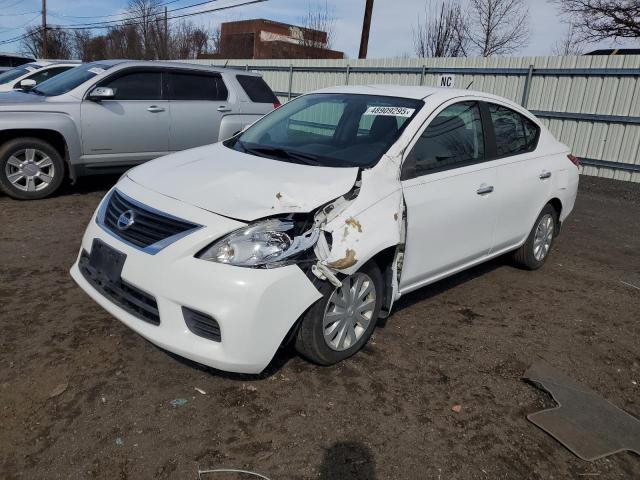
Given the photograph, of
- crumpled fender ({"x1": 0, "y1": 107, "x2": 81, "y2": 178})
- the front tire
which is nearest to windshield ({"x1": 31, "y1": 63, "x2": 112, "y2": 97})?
crumpled fender ({"x1": 0, "y1": 107, "x2": 81, "y2": 178})

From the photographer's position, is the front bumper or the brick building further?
the brick building

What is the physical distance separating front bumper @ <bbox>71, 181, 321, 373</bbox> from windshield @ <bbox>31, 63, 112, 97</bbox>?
5075 mm

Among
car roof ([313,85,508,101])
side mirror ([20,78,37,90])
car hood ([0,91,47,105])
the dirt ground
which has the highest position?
car roof ([313,85,508,101])

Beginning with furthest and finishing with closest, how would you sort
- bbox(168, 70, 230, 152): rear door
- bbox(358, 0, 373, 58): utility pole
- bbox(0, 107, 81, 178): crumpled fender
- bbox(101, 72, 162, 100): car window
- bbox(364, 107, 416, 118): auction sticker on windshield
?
bbox(358, 0, 373, 58): utility pole → bbox(168, 70, 230, 152): rear door → bbox(101, 72, 162, 100): car window → bbox(0, 107, 81, 178): crumpled fender → bbox(364, 107, 416, 118): auction sticker on windshield

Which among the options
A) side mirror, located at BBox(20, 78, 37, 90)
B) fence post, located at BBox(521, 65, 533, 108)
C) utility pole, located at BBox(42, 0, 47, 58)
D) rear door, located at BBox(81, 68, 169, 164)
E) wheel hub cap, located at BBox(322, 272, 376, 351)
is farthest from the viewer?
utility pole, located at BBox(42, 0, 47, 58)

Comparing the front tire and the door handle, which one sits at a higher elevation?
the door handle

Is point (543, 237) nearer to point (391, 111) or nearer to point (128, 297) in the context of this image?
point (391, 111)

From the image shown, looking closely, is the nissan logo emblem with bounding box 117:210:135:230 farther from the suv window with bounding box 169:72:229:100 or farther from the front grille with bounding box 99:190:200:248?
the suv window with bounding box 169:72:229:100

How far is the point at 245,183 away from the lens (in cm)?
311

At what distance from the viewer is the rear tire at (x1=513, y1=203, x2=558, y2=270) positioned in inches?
198

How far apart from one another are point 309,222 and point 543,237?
3.27 m

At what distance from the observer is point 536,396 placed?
310 cm

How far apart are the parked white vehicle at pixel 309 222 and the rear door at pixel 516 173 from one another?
0.02 m

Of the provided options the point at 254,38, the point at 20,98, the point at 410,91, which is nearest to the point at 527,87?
the point at 410,91
